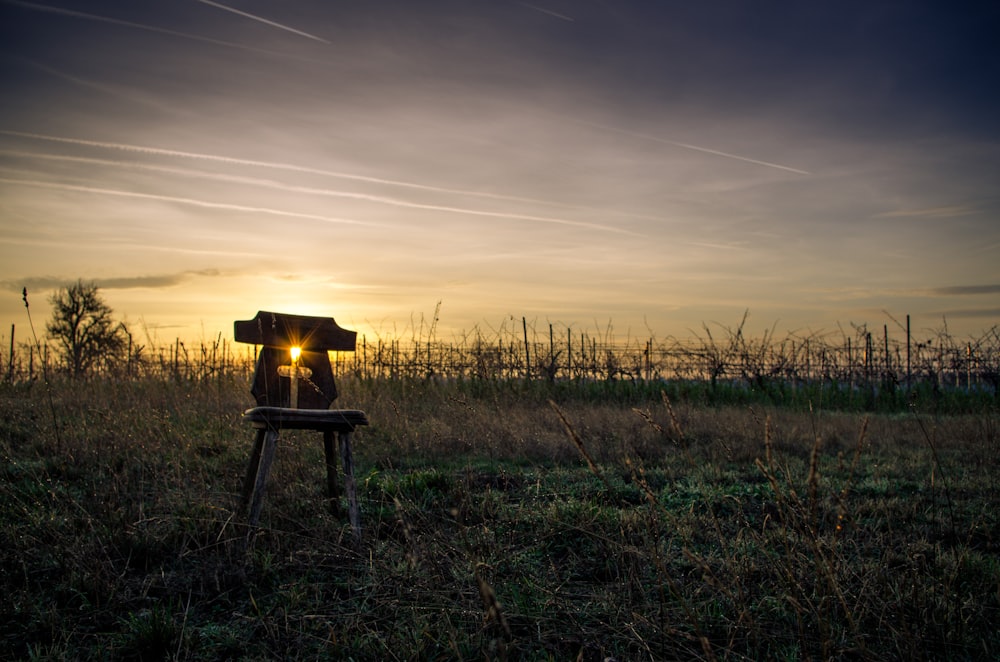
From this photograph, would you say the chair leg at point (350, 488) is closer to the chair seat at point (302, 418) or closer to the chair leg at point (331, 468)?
the chair seat at point (302, 418)

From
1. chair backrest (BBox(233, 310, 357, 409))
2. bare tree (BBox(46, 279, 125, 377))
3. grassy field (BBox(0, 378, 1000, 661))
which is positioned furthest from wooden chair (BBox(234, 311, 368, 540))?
bare tree (BBox(46, 279, 125, 377))

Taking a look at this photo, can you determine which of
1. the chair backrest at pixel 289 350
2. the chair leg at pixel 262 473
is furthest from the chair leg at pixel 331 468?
the chair leg at pixel 262 473

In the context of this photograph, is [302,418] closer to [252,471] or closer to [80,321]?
[252,471]

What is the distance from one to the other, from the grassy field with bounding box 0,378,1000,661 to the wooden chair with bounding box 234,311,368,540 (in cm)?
24

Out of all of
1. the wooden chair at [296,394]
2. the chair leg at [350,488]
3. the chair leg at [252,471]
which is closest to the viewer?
the chair leg at [350,488]

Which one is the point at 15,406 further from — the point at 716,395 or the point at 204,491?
the point at 716,395

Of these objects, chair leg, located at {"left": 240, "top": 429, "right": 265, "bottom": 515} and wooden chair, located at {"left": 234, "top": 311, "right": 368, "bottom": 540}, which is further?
chair leg, located at {"left": 240, "top": 429, "right": 265, "bottom": 515}

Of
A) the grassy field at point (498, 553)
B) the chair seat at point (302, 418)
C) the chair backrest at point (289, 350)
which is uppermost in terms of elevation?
the chair backrest at point (289, 350)

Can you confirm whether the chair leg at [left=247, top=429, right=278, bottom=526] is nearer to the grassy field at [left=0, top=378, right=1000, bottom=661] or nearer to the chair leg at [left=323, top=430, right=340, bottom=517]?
the grassy field at [left=0, top=378, right=1000, bottom=661]

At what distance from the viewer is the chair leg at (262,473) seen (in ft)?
11.7

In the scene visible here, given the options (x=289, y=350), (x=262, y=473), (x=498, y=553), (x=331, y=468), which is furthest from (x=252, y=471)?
(x=498, y=553)

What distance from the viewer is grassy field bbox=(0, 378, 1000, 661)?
2.39m

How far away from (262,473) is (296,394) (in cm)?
78

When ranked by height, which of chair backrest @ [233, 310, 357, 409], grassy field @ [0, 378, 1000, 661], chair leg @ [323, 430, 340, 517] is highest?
chair backrest @ [233, 310, 357, 409]
